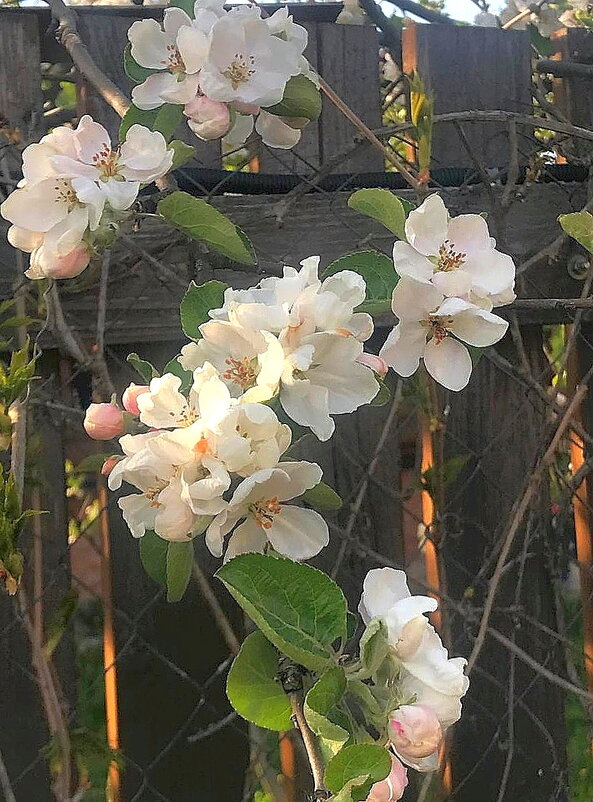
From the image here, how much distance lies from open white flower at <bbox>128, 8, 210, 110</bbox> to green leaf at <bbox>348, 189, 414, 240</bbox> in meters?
0.21

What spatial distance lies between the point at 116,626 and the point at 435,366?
80cm

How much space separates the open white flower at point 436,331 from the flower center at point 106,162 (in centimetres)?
26

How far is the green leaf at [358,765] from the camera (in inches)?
18.6

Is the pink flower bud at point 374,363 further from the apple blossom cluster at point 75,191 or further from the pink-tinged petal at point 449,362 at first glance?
the apple blossom cluster at point 75,191

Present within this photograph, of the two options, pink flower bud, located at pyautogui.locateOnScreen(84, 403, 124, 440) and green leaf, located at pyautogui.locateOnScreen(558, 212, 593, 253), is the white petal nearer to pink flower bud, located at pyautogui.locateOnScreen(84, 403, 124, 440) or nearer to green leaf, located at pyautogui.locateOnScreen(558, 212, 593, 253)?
pink flower bud, located at pyautogui.locateOnScreen(84, 403, 124, 440)

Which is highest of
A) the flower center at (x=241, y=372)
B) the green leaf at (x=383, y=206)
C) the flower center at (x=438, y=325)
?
the green leaf at (x=383, y=206)

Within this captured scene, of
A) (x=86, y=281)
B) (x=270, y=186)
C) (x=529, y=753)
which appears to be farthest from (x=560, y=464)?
(x=86, y=281)

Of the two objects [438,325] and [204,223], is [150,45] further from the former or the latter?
[438,325]

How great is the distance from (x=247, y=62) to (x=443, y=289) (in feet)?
1.05

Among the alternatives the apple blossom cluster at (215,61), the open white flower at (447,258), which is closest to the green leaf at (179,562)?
the open white flower at (447,258)

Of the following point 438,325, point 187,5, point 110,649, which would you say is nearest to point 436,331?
point 438,325

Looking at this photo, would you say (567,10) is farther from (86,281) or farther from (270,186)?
(86,281)

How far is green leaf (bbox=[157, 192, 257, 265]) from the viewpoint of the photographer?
0.74 meters

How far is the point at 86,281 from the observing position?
121 cm
